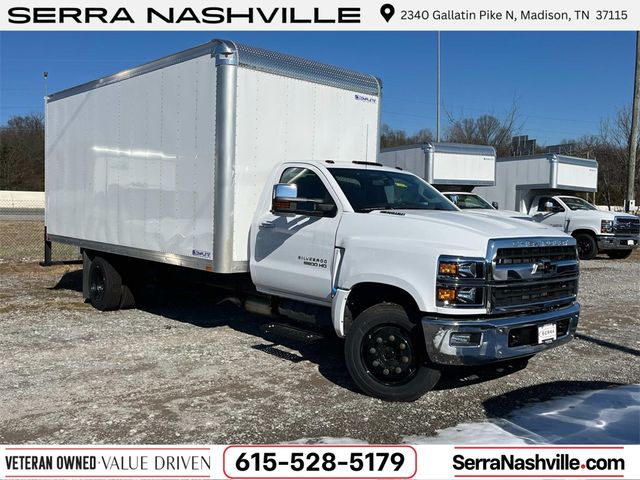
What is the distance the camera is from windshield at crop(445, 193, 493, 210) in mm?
15961

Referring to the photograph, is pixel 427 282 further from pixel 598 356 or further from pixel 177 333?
pixel 177 333

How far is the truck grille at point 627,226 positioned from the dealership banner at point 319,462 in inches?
584

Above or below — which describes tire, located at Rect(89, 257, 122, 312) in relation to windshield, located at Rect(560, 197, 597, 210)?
below

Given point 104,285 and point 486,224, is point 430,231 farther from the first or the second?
point 104,285

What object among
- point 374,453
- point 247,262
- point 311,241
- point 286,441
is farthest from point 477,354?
point 247,262

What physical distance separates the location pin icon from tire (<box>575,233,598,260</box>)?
1247 centimetres

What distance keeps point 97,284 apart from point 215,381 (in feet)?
13.9

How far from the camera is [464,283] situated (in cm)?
477

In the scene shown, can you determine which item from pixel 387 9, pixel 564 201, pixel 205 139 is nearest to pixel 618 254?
pixel 564 201

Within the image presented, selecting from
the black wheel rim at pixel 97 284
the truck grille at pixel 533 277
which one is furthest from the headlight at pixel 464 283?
the black wheel rim at pixel 97 284

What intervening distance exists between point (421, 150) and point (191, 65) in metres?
11.0

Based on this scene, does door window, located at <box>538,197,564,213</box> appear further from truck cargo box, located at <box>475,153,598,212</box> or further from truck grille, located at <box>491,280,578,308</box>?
truck grille, located at <box>491,280,578,308</box>

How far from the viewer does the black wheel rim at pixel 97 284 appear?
9133 millimetres

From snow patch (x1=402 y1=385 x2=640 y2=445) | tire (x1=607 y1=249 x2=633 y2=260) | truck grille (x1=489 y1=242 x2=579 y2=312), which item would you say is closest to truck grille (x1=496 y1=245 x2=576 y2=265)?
truck grille (x1=489 y1=242 x2=579 y2=312)
